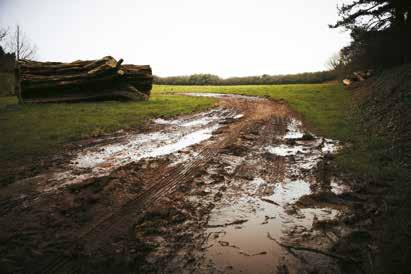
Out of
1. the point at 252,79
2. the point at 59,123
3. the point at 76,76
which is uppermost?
the point at 252,79

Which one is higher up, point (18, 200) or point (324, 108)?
point (324, 108)

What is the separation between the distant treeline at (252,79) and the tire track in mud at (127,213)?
2508 cm

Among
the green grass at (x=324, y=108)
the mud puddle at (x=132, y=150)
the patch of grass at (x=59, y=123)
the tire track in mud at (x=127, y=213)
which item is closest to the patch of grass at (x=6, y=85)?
the patch of grass at (x=59, y=123)

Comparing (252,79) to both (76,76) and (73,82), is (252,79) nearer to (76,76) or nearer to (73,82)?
(76,76)

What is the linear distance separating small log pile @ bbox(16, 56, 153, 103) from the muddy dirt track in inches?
353

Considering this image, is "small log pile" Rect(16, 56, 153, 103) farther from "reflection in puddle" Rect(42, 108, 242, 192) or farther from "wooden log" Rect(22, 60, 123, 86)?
"reflection in puddle" Rect(42, 108, 242, 192)

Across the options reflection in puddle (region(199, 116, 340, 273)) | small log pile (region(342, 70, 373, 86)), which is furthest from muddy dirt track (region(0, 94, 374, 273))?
small log pile (region(342, 70, 373, 86))

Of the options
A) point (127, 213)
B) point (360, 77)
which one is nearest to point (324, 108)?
point (360, 77)

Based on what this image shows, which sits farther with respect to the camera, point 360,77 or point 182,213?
point 360,77

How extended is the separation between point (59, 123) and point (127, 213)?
656 centimetres

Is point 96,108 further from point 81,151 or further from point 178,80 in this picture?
point 178,80

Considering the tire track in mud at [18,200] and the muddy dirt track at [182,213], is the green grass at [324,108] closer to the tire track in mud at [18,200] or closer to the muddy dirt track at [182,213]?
the muddy dirt track at [182,213]

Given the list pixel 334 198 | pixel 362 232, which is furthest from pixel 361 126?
pixel 362 232

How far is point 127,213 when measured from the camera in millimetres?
3797
